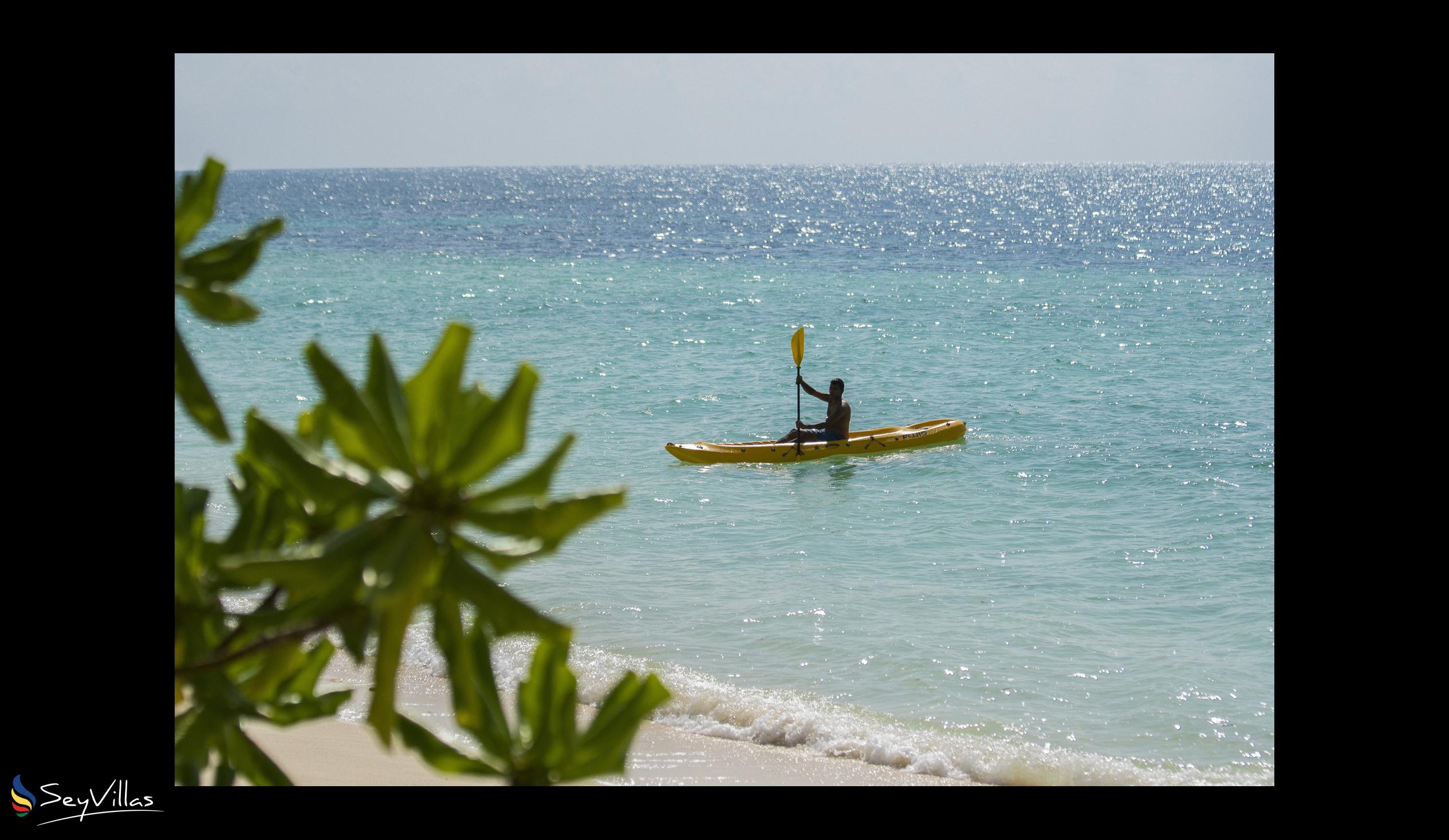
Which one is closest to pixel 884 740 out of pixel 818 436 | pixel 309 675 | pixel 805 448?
pixel 309 675

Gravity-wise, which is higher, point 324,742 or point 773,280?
point 773,280

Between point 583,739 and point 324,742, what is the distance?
4.39 metres

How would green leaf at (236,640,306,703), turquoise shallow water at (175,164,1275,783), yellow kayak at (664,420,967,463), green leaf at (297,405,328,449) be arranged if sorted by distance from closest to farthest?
1. green leaf at (236,640,306,703)
2. green leaf at (297,405,328,449)
3. turquoise shallow water at (175,164,1275,783)
4. yellow kayak at (664,420,967,463)

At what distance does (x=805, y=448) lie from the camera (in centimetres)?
1302

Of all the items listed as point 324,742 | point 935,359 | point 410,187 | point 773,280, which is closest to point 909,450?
point 935,359

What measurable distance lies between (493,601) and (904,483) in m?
11.1

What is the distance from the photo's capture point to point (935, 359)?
20344 mm

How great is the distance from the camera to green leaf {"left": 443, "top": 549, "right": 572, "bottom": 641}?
144cm

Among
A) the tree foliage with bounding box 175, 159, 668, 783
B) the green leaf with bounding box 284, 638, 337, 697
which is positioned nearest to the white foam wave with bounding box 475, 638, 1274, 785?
the green leaf with bounding box 284, 638, 337, 697

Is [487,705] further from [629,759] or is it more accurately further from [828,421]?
[828,421]

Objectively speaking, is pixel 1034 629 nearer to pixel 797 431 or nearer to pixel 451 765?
pixel 797 431

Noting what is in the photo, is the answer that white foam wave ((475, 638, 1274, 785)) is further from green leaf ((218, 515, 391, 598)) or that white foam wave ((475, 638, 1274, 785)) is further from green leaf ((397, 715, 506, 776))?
green leaf ((218, 515, 391, 598))

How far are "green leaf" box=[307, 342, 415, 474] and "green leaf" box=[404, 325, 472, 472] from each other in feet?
0.08
